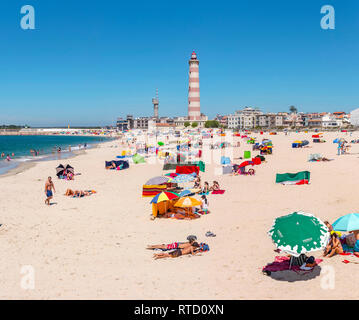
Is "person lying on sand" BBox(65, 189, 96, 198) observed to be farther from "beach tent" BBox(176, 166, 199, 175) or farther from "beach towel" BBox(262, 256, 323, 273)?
"beach towel" BBox(262, 256, 323, 273)

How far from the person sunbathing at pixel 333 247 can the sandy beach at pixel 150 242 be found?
26 cm

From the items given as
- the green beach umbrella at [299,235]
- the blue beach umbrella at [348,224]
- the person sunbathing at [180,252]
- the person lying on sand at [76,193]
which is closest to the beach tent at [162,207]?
the person sunbathing at [180,252]

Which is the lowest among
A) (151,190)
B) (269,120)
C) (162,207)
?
(162,207)

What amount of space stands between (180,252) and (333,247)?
3.48 meters

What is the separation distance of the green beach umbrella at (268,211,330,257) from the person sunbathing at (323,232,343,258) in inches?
53.8

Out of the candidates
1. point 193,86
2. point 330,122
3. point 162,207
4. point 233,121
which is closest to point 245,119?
point 233,121

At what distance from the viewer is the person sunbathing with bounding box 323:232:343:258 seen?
705 cm

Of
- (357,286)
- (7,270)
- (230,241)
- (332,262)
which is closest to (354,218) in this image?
(332,262)

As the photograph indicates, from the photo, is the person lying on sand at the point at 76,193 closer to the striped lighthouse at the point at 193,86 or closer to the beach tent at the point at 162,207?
the beach tent at the point at 162,207

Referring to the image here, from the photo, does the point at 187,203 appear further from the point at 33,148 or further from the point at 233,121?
the point at 233,121

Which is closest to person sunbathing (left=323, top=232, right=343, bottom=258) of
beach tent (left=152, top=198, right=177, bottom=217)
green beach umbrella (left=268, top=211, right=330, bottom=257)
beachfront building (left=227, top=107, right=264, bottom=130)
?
green beach umbrella (left=268, top=211, right=330, bottom=257)

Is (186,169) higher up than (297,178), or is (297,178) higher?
(186,169)

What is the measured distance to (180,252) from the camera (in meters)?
7.70
